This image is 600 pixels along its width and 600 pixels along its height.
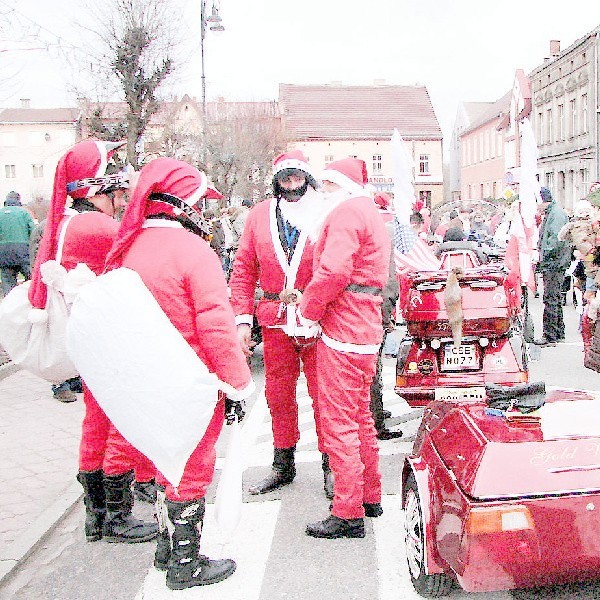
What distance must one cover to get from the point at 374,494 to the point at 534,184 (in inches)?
273

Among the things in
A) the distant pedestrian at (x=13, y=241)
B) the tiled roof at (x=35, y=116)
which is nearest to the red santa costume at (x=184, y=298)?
the distant pedestrian at (x=13, y=241)

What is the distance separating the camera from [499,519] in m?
2.95

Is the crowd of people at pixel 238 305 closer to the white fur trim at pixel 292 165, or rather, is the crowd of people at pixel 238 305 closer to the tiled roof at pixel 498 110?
the white fur trim at pixel 292 165

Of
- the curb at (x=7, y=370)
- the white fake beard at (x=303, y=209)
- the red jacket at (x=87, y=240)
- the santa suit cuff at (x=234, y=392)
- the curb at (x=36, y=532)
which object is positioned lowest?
the curb at (x=36, y=532)

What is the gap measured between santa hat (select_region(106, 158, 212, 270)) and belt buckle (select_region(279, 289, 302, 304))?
3.65 ft

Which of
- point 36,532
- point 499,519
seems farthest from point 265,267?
point 499,519

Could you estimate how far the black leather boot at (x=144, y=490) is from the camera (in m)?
5.19

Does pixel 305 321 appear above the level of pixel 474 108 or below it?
below

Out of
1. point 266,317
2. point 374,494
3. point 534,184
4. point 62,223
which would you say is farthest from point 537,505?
point 534,184

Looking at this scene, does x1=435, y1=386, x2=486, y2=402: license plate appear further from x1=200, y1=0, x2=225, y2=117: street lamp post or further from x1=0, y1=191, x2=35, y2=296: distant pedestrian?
x1=200, y1=0, x2=225, y2=117: street lamp post

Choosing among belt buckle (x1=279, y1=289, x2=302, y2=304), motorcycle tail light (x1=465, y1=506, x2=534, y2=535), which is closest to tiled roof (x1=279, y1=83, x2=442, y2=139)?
belt buckle (x1=279, y1=289, x2=302, y2=304)

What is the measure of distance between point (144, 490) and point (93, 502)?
68cm

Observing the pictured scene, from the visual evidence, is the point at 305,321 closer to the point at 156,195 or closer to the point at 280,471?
the point at 156,195

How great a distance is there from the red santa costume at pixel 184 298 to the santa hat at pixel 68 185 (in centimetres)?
89
